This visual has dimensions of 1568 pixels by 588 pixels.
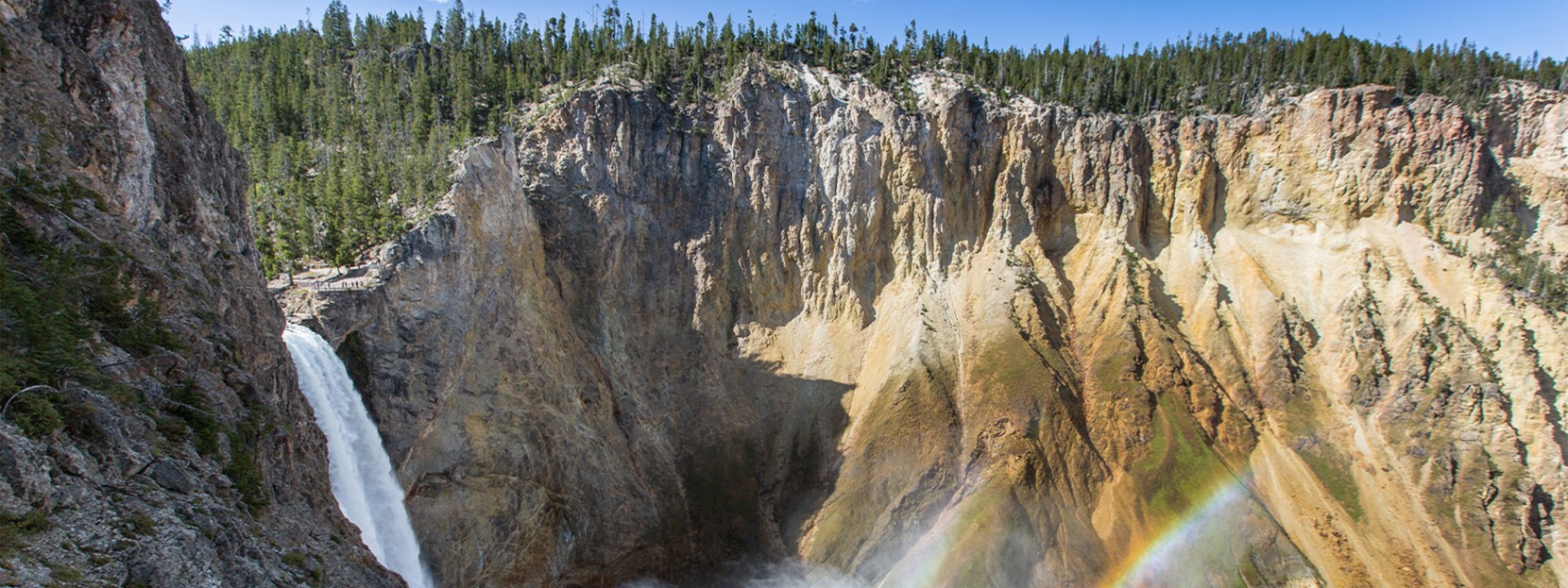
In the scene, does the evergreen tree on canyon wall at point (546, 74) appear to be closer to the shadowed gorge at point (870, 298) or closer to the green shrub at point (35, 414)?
the shadowed gorge at point (870, 298)

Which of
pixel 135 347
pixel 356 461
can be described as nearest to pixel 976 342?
pixel 356 461

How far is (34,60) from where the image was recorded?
20766 mm

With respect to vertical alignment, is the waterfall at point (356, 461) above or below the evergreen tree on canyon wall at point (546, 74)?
below

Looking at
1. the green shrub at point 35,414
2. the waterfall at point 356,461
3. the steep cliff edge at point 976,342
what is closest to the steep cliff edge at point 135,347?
the green shrub at point 35,414

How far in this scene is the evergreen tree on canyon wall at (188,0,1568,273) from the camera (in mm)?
55406

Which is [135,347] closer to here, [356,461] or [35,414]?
[35,414]

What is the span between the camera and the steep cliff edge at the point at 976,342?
45719mm

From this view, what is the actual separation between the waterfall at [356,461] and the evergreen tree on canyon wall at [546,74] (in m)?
14.6

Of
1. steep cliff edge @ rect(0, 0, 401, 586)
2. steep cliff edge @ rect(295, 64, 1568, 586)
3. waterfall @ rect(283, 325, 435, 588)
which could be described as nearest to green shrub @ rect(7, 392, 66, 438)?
steep cliff edge @ rect(0, 0, 401, 586)

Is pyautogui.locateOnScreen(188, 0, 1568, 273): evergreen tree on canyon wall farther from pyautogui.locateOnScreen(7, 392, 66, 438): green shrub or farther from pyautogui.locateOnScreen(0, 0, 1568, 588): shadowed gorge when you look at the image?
pyautogui.locateOnScreen(7, 392, 66, 438): green shrub

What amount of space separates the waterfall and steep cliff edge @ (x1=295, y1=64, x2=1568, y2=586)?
2.09 m

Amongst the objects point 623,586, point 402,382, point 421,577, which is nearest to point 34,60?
point 402,382

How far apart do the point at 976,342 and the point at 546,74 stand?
41.5 metres

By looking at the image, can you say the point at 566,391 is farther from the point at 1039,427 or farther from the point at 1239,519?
the point at 1239,519
